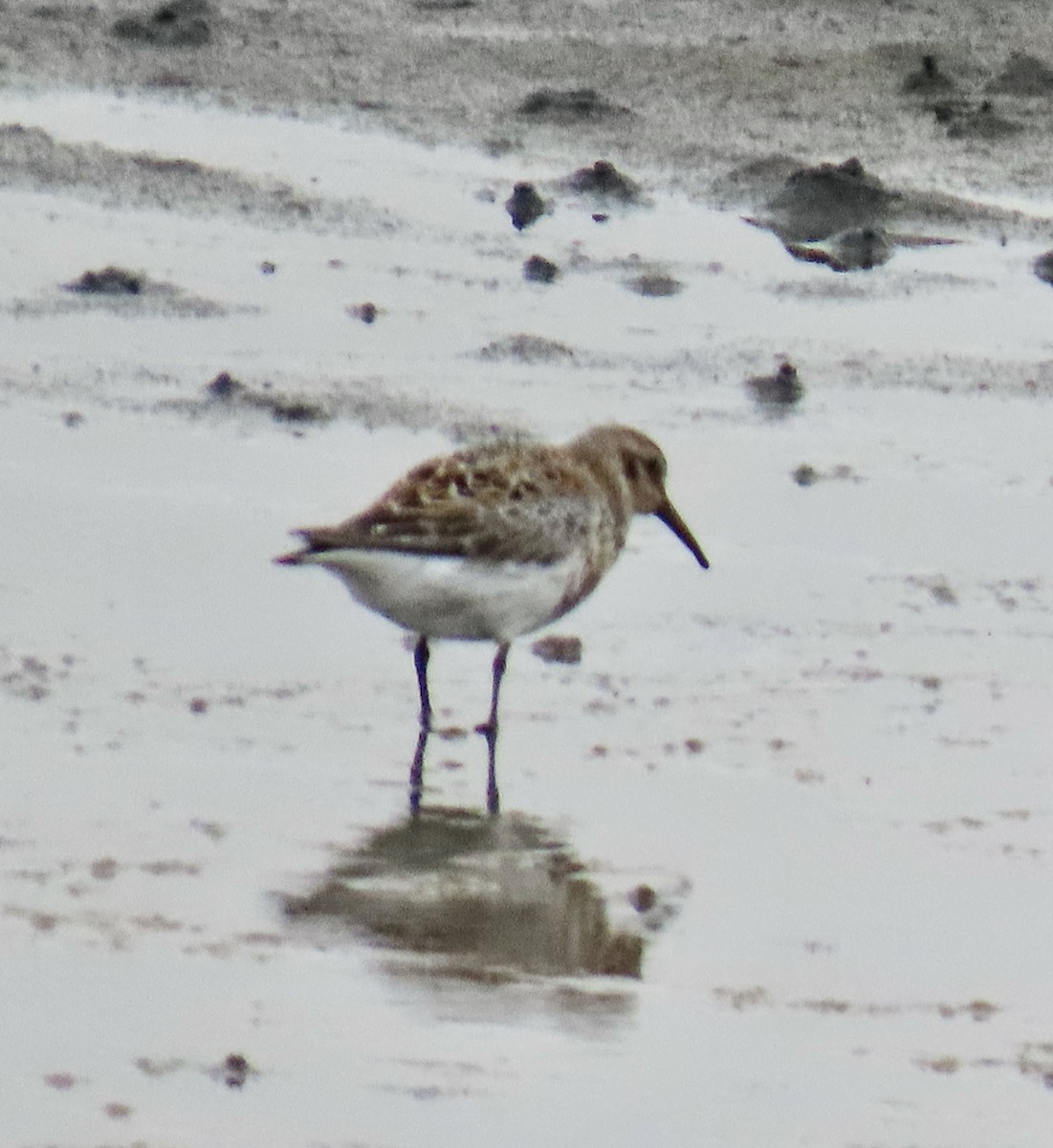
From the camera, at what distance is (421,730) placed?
760 centimetres

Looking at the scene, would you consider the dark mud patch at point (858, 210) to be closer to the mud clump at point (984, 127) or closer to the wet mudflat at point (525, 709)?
the wet mudflat at point (525, 709)

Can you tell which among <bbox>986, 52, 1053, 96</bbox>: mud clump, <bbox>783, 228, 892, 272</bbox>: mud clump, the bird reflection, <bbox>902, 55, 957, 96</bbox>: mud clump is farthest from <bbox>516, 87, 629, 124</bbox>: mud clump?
the bird reflection

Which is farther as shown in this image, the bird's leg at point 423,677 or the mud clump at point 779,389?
the mud clump at point 779,389

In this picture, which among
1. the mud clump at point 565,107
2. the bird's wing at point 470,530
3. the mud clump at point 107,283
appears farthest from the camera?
the mud clump at point 565,107

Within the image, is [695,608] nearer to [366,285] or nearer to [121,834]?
[121,834]

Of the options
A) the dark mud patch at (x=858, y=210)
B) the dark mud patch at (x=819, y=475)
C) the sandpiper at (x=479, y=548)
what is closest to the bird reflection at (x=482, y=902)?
the sandpiper at (x=479, y=548)

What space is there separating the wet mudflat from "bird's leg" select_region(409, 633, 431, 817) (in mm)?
44

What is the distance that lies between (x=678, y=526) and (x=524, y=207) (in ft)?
18.3

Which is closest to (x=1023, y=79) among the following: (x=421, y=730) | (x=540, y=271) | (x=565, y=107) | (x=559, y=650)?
(x=565, y=107)

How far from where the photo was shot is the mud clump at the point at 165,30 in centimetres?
1781

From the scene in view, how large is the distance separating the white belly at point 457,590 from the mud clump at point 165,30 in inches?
410

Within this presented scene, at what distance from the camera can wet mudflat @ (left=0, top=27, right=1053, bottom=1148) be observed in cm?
551

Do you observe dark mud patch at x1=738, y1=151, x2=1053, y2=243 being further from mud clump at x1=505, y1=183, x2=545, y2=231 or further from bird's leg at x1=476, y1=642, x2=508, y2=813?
bird's leg at x1=476, y1=642, x2=508, y2=813

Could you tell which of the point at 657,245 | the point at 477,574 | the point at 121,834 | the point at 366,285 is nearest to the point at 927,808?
the point at 477,574
